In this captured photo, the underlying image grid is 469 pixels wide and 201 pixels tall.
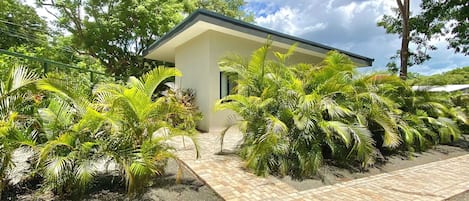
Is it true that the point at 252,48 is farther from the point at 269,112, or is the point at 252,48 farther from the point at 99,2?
the point at 99,2

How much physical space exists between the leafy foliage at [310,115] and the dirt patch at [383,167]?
0.71ft

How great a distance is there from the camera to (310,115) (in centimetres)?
507

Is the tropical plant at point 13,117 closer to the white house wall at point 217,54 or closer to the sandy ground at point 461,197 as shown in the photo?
the white house wall at point 217,54

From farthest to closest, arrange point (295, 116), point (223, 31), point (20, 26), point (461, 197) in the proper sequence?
1. point (20, 26)
2. point (223, 31)
3. point (295, 116)
4. point (461, 197)

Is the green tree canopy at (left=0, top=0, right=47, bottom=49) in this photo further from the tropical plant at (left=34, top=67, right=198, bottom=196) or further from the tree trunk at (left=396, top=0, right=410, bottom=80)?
the tree trunk at (left=396, top=0, right=410, bottom=80)

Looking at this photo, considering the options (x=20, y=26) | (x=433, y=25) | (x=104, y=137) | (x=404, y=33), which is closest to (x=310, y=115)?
(x=104, y=137)

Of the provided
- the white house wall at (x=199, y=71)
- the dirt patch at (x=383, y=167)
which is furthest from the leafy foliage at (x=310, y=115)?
the white house wall at (x=199, y=71)

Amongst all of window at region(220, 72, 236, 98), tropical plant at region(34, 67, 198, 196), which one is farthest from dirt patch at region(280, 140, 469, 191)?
window at region(220, 72, 236, 98)

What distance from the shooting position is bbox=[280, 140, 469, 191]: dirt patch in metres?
4.41

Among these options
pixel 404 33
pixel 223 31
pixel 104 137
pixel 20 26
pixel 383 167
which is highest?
pixel 20 26

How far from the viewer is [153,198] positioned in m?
3.61

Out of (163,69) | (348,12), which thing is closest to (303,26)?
(348,12)

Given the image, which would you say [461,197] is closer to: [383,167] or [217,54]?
[383,167]

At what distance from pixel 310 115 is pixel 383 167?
1.89m
